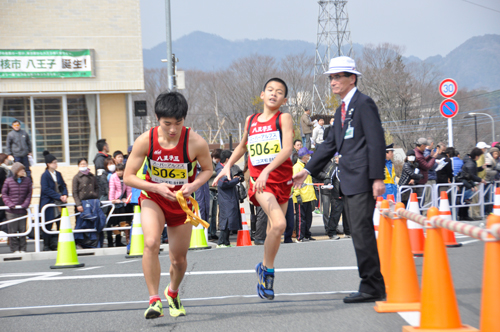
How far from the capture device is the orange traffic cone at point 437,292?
3.95m

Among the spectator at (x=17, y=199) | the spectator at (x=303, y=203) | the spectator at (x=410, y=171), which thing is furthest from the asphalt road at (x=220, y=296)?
the spectator at (x=410, y=171)

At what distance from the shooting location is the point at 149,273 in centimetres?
516

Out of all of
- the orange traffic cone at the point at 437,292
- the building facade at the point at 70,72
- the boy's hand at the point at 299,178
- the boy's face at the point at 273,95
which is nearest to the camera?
the orange traffic cone at the point at 437,292

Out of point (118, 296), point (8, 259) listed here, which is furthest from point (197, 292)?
point (8, 259)

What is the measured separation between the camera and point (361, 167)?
548cm

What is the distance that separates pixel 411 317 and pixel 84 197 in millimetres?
9545

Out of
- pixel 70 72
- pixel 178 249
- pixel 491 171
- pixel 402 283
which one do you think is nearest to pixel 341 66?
pixel 402 283

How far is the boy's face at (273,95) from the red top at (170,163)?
3.80 ft

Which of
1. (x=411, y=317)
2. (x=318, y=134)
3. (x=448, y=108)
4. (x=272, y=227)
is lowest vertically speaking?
(x=411, y=317)

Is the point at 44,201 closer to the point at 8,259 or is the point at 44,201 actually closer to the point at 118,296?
the point at 8,259

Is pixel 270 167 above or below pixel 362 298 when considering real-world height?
above

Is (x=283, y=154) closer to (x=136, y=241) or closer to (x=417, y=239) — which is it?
(x=417, y=239)

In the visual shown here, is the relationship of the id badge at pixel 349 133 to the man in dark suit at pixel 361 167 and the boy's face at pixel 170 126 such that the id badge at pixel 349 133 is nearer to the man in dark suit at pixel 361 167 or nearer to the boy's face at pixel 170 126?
the man in dark suit at pixel 361 167

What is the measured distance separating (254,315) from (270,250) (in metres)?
0.75
